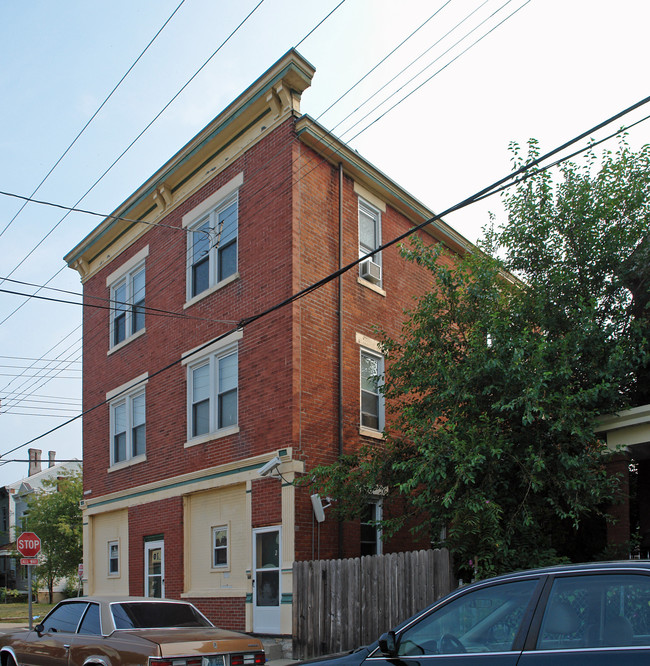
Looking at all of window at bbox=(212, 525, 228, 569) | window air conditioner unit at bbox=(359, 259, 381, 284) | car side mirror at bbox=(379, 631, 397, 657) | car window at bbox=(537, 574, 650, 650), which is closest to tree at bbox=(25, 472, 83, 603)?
window at bbox=(212, 525, 228, 569)

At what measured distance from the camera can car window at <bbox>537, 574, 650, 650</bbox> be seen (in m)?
4.24

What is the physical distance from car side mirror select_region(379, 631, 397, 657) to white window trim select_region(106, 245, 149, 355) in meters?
14.7

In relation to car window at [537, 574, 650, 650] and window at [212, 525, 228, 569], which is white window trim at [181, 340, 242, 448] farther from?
car window at [537, 574, 650, 650]

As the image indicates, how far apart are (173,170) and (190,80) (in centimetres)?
613

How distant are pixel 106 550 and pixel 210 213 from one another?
9.42 m

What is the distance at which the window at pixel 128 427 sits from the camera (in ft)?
62.5

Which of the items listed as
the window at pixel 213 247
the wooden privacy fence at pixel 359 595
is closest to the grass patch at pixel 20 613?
the window at pixel 213 247

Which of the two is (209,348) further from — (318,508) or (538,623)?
(538,623)

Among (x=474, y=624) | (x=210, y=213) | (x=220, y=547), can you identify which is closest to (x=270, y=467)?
(x=220, y=547)

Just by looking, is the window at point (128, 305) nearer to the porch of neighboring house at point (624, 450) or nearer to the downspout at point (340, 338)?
the downspout at point (340, 338)

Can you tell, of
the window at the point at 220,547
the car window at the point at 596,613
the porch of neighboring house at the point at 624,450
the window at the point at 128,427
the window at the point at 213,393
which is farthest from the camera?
the window at the point at 128,427

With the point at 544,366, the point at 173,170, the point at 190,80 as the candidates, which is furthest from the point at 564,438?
the point at 173,170

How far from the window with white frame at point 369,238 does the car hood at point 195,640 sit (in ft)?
31.1

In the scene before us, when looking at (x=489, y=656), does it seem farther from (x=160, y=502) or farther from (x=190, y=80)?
(x=160, y=502)
